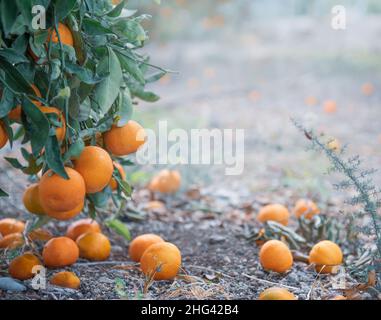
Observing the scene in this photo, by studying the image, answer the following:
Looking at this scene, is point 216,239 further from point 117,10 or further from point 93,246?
point 117,10

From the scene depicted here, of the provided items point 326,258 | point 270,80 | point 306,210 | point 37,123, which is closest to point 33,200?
point 37,123

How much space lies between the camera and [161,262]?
1706 mm

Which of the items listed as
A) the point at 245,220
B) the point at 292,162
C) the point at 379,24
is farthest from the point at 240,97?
the point at 245,220

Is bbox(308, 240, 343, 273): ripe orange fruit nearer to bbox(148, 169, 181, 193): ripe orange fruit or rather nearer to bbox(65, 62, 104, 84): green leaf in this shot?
bbox(65, 62, 104, 84): green leaf

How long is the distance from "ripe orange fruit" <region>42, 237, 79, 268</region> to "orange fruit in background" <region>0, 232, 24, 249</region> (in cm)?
11

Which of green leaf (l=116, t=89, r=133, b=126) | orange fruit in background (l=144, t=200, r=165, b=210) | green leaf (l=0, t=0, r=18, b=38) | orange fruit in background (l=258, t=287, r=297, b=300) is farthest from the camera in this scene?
orange fruit in background (l=144, t=200, r=165, b=210)

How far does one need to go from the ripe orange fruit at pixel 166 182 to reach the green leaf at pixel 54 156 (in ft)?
5.14

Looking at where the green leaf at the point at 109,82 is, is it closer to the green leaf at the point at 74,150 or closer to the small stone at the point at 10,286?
the green leaf at the point at 74,150

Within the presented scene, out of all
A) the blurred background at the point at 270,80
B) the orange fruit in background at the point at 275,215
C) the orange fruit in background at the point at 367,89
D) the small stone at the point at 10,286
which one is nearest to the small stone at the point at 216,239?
the orange fruit in background at the point at 275,215

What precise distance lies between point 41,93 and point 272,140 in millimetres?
2801

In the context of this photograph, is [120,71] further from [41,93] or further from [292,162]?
[292,162]

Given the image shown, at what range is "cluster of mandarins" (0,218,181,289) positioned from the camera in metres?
1.71

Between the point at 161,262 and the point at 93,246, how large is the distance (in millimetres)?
354

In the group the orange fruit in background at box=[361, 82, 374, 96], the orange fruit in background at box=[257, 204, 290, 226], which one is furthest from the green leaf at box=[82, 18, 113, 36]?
the orange fruit in background at box=[361, 82, 374, 96]
